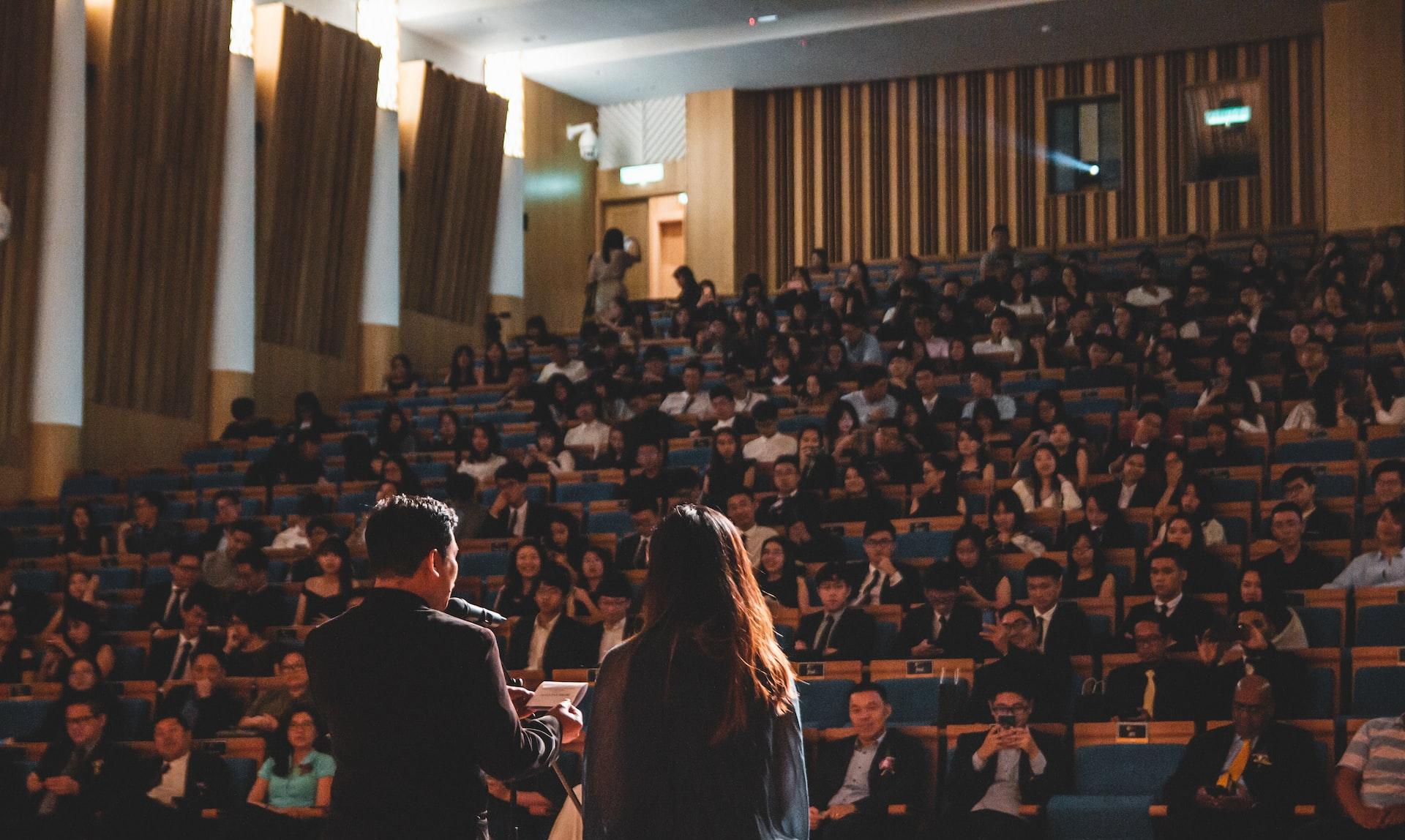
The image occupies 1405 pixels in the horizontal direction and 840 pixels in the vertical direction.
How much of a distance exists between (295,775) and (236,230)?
732 cm

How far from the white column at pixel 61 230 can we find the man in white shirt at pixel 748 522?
19.1 ft

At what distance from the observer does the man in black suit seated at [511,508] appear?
8867 mm

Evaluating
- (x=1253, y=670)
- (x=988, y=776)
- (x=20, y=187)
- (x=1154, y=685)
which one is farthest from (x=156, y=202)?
(x=1253, y=670)

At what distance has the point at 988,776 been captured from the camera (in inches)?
221

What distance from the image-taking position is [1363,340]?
9.69 meters

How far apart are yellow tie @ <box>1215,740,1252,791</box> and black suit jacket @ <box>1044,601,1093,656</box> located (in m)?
1.13

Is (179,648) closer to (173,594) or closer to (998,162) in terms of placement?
(173,594)

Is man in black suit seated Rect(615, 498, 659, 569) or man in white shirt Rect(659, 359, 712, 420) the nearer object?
man in black suit seated Rect(615, 498, 659, 569)

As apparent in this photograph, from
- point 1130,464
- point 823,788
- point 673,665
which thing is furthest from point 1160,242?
point 673,665

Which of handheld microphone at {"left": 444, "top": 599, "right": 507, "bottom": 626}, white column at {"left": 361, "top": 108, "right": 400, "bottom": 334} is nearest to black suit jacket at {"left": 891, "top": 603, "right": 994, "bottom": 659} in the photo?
handheld microphone at {"left": 444, "top": 599, "right": 507, "bottom": 626}

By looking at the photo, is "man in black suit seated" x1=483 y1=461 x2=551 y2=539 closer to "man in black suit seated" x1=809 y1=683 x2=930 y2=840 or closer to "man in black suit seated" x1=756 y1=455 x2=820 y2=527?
"man in black suit seated" x1=756 y1=455 x2=820 y2=527

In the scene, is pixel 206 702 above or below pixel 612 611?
below

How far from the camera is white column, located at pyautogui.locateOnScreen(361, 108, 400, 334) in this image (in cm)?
1430

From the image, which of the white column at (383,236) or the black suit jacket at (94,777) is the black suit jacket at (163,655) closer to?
the black suit jacket at (94,777)
